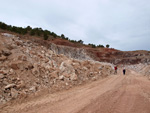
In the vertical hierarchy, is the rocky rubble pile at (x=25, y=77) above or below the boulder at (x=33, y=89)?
above

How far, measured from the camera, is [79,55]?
39.9 metres

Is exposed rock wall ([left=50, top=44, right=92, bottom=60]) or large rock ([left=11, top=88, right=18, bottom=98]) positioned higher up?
exposed rock wall ([left=50, top=44, right=92, bottom=60])

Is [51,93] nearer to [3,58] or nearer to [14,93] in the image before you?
[14,93]

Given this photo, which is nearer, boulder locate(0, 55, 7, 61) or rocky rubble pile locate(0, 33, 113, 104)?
rocky rubble pile locate(0, 33, 113, 104)

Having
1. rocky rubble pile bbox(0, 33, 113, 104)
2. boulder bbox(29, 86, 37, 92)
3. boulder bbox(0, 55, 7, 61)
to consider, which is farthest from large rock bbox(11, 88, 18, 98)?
boulder bbox(0, 55, 7, 61)

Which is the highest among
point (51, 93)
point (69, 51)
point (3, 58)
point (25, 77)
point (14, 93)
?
point (69, 51)

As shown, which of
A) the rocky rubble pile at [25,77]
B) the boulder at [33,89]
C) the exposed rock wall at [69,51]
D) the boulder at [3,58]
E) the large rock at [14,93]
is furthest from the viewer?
the exposed rock wall at [69,51]

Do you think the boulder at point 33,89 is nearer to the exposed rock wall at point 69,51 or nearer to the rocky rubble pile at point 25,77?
the rocky rubble pile at point 25,77

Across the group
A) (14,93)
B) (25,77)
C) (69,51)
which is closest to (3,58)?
(25,77)

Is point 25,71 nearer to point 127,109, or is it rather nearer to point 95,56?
point 127,109

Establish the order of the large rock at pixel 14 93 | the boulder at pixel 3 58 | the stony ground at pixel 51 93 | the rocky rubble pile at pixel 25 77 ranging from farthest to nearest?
the boulder at pixel 3 58, the rocky rubble pile at pixel 25 77, the large rock at pixel 14 93, the stony ground at pixel 51 93

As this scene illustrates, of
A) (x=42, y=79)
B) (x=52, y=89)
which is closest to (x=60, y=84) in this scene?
(x=52, y=89)

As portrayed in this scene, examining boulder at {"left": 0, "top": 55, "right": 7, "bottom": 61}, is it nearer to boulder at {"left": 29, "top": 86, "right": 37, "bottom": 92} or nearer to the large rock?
the large rock

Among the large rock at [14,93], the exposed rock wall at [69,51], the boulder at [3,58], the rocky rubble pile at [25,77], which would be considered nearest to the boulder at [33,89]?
the rocky rubble pile at [25,77]
